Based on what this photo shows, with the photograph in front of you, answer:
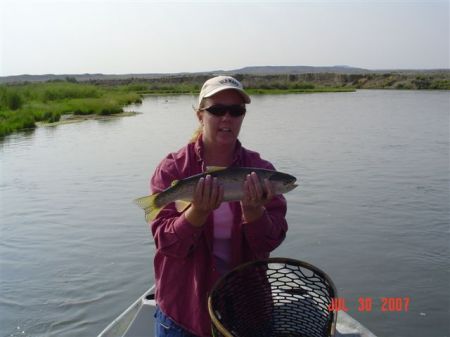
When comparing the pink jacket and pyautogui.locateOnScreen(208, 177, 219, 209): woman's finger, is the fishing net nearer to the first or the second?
the pink jacket

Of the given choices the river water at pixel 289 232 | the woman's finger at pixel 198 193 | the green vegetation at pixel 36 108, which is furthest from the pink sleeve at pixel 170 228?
the green vegetation at pixel 36 108

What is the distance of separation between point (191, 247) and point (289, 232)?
7.58 m

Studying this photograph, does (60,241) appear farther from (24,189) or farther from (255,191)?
(255,191)

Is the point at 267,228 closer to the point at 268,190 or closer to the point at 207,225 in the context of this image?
the point at 268,190

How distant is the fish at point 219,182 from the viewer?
10.0 feet

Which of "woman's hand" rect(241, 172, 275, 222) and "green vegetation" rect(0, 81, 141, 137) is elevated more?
"woman's hand" rect(241, 172, 275, 222)

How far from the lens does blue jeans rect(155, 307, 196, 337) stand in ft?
10.2

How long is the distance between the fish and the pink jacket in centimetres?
7

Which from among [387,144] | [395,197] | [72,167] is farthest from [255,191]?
[387,144]

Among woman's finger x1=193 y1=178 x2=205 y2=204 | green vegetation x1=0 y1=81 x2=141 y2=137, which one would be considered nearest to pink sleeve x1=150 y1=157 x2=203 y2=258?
woman's finger x1=193 y1=178 x2=205 y2=204

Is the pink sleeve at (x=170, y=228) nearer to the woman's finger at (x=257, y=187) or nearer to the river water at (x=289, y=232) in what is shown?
the woman's finger at (x=257, y=187)

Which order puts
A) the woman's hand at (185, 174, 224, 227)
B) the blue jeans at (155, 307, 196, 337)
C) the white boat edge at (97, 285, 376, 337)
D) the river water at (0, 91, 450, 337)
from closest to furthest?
the woman's hand at (185, 174, 224, 227), the blue jeans at (155, 307, 196, 337), the white boat edge at (97, 285, 376, 337), the river water at (0, 91, 450, 337)

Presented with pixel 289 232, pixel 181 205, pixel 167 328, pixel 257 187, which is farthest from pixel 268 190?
pixel 289 232

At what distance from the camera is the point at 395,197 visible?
1304 centimetres
